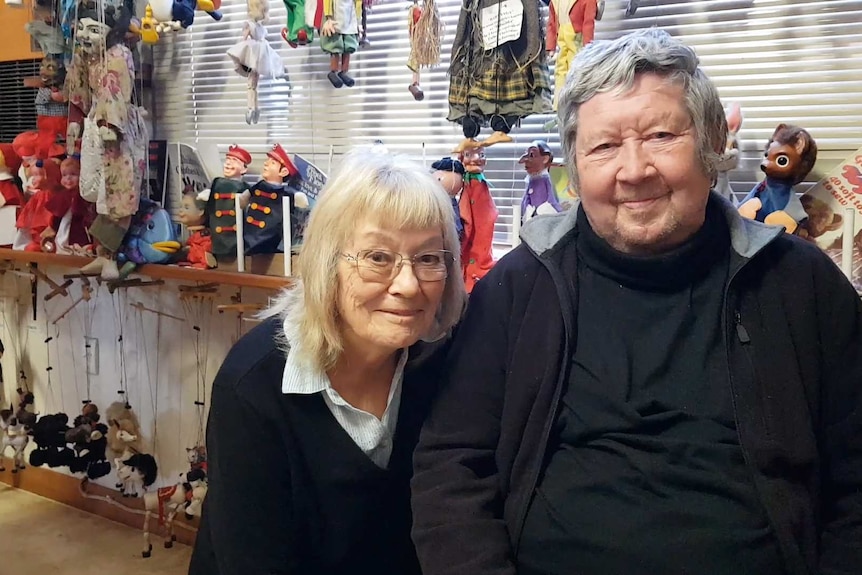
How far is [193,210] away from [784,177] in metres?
1.36

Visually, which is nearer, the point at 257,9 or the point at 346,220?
the point at 346,220

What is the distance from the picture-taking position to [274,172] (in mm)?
1710

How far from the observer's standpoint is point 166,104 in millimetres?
2184

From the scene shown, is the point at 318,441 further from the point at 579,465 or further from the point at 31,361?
the point at 31,361

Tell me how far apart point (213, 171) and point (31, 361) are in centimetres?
110

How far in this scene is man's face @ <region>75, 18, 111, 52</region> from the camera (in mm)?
1868

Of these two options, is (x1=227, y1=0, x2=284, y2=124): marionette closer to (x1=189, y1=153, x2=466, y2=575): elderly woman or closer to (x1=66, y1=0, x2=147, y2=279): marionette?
(x1=66, y1=0, x2=147, y2=279): marionette

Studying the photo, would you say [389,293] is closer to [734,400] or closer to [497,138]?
[734,400]

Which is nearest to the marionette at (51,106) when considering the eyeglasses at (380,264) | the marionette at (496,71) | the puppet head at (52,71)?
the puppet head at (52,71)

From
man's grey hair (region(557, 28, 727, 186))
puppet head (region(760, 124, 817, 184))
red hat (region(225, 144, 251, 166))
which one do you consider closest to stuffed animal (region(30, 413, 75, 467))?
red hat (region(225, 144, 251, 166))

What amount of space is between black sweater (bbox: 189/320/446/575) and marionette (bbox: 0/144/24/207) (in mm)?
1557

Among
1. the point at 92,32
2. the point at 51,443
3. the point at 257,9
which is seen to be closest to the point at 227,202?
the point at 257,9

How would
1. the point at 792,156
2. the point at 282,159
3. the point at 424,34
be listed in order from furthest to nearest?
the point at 282,159, the point at 424,34, the point at 792,156

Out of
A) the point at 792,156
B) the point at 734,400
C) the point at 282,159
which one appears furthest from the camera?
the point at 282,159
